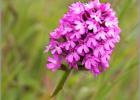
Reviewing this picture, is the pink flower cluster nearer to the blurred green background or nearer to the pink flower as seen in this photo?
the pink flower

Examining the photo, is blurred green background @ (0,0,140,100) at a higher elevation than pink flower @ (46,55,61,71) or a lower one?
higher

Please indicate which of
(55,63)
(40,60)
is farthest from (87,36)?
(40,60)

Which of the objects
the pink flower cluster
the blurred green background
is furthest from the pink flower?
the blurred green background

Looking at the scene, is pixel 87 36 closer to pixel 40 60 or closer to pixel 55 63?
pixel 55 63

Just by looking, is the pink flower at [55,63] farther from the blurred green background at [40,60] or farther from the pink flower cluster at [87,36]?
the blurred green background at [40,60]

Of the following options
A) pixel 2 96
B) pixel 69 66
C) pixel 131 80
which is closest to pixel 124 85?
pixel 131 80
